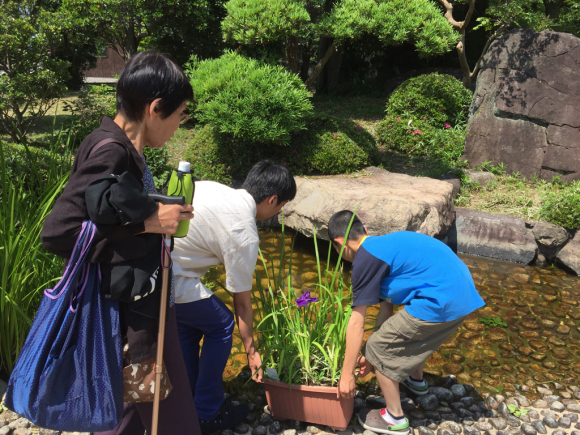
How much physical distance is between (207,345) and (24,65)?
20.5 ft

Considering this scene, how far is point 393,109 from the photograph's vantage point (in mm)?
7969

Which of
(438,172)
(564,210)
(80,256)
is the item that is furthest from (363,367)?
(438,172)

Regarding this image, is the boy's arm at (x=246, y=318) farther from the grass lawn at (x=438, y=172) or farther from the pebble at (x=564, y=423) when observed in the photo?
the grass lawn at (x=438, y=172)

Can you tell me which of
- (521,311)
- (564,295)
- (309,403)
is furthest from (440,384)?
(564,295)

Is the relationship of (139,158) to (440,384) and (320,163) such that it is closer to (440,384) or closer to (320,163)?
(440,384)

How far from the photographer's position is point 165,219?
133 cm

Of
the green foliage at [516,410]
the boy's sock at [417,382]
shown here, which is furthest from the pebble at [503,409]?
the boy's sock at [417,382]

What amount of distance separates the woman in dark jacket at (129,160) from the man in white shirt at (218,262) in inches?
16.9

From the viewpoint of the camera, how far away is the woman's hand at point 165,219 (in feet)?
4.32

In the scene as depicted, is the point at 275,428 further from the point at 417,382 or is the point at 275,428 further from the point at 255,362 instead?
the point at 417,382

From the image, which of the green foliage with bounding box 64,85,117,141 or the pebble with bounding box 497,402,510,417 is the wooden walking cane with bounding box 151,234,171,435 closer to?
the pebble with bounding box 497,402,510,417

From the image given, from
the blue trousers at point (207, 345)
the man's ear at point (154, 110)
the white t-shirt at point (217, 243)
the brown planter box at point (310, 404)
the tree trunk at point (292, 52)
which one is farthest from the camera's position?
the tree trunk at point (292, 52)

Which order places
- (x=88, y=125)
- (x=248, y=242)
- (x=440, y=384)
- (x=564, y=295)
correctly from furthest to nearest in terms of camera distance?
(x=88, y=125) < (x=564, y=295) < (x=440, y=384) < (x=248, y=242)

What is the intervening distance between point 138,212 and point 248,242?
2.15ft
